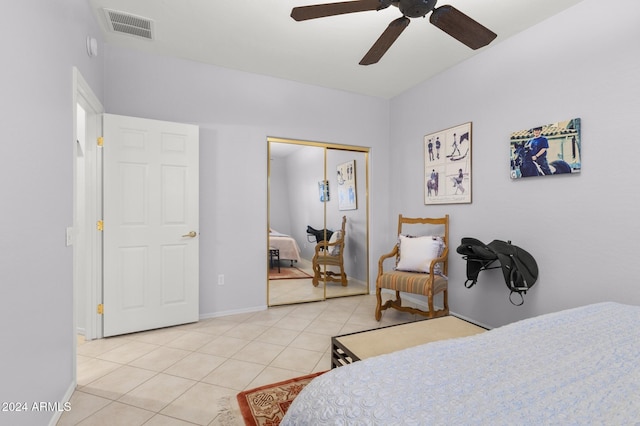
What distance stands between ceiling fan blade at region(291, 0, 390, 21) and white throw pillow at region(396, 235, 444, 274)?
7.54 feet

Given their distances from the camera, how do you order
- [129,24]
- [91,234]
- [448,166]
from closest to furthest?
[129,24], [91,234], [448,166]

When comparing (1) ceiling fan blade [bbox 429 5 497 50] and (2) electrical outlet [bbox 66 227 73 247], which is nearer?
(1) ceiling fan blade [bbox 429 5 497 50]

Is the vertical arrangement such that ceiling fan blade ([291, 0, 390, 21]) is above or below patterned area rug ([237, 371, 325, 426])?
above

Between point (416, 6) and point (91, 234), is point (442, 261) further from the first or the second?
point (91, 234)

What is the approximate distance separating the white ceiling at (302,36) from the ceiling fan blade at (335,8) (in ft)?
2.60

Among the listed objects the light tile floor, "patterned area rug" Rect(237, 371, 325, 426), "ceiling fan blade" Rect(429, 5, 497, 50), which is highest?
"ceiling fan blade" Rect(429, 5, 497, 50)

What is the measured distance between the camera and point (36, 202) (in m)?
1.42

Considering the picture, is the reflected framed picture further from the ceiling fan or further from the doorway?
the doorway

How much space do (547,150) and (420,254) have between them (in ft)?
4.75

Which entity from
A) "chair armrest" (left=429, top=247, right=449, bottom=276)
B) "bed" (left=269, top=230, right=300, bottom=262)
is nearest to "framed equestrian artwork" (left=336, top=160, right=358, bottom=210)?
"bed" (left=269, top=230, right=300, bottom=262)

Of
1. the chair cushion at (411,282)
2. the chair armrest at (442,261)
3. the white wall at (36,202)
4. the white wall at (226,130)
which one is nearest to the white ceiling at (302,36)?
the white wall at (226,130)

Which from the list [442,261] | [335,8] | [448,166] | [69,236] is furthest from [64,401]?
[448,166]

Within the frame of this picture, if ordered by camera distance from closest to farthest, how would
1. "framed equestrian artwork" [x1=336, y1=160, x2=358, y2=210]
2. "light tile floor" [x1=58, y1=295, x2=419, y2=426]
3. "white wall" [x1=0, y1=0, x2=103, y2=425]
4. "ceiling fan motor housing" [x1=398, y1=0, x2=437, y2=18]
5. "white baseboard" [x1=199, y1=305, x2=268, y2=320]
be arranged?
"white wall" [x1=0, y1=0, x2=103, y2=425] → "ceiling fan motor housing" [x1=398, y1=0, x2=437, y2=18] → "light tile floor" [x1=58, y1=295, x2=419, y2=426] → "white baseboard" [x1=199, y1=305, x2=268, y2=320] → "framed equestrian artwork" [x1=336, y1=160, x2=358, y2=210]

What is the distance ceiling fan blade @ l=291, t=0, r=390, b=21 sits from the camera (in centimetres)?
163
